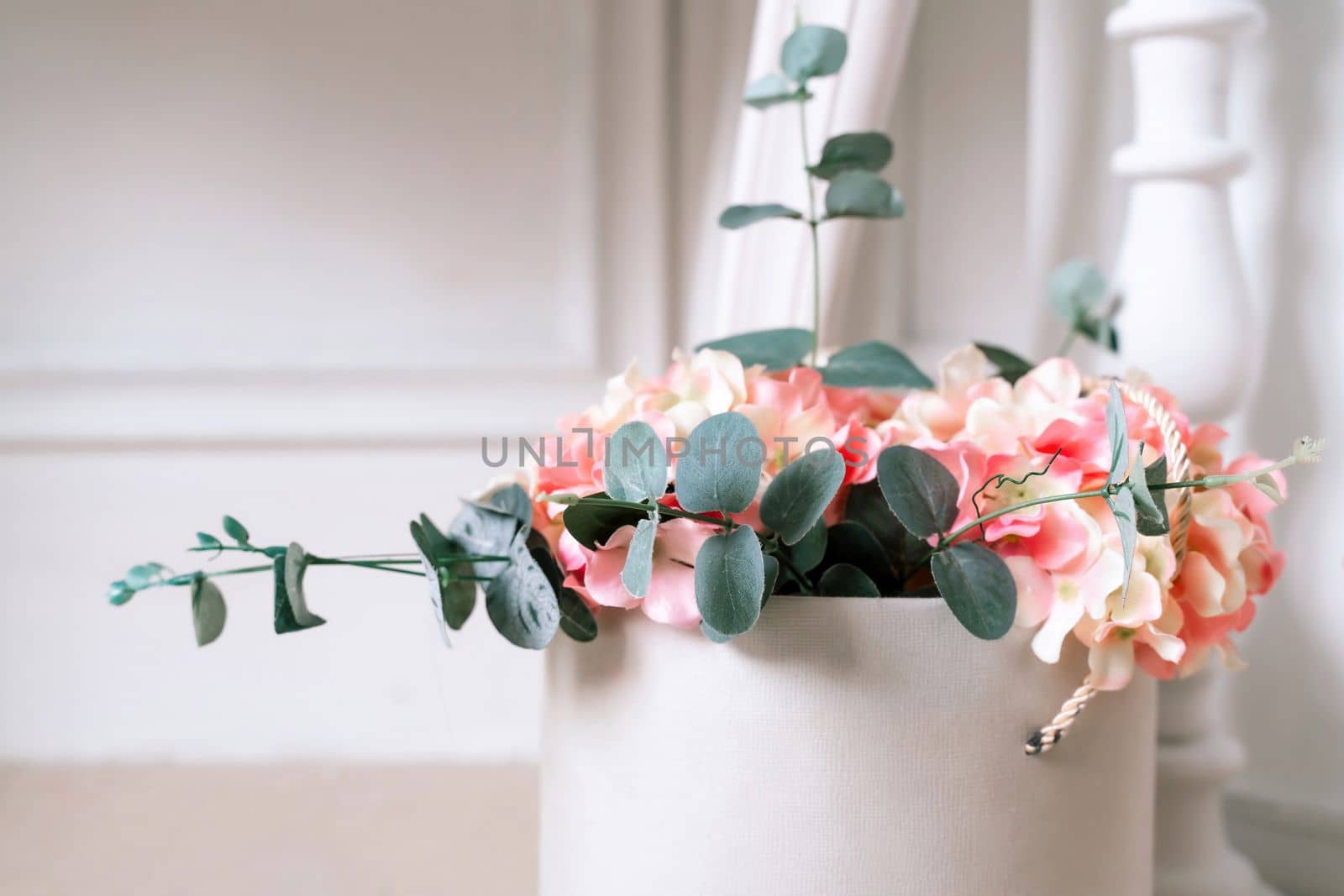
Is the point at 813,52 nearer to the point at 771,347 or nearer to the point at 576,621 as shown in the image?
the point at 771,347

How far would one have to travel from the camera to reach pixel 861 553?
0.38 metres

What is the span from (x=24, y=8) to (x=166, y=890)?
2.39 feet

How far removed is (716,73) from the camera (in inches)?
34.3

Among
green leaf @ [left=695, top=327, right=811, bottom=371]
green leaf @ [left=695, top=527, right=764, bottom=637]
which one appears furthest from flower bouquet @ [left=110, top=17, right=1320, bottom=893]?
green leaf @ [left=695, top=327, right=811, bottom=371]

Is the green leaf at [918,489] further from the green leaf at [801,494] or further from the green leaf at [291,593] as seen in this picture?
the green leaf at [291,593]

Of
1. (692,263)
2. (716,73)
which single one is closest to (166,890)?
(692,263)

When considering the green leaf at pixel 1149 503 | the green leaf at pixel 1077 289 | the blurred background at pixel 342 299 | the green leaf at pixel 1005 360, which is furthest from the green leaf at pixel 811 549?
the blurred background at pixel 342 299

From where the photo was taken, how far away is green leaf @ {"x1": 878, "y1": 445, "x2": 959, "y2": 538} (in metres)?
0.33

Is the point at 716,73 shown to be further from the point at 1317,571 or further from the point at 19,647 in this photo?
the point at 19,647

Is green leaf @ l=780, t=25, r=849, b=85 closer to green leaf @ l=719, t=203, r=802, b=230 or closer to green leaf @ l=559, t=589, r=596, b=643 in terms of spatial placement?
green leaf @ l=719, t=203, r=802, b=230

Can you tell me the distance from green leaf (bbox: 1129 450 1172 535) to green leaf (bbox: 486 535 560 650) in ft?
0.64

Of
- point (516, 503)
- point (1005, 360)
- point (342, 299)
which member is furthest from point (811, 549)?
point (342, 299)

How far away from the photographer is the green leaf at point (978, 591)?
1.05 ft

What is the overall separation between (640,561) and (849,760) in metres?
0.10
